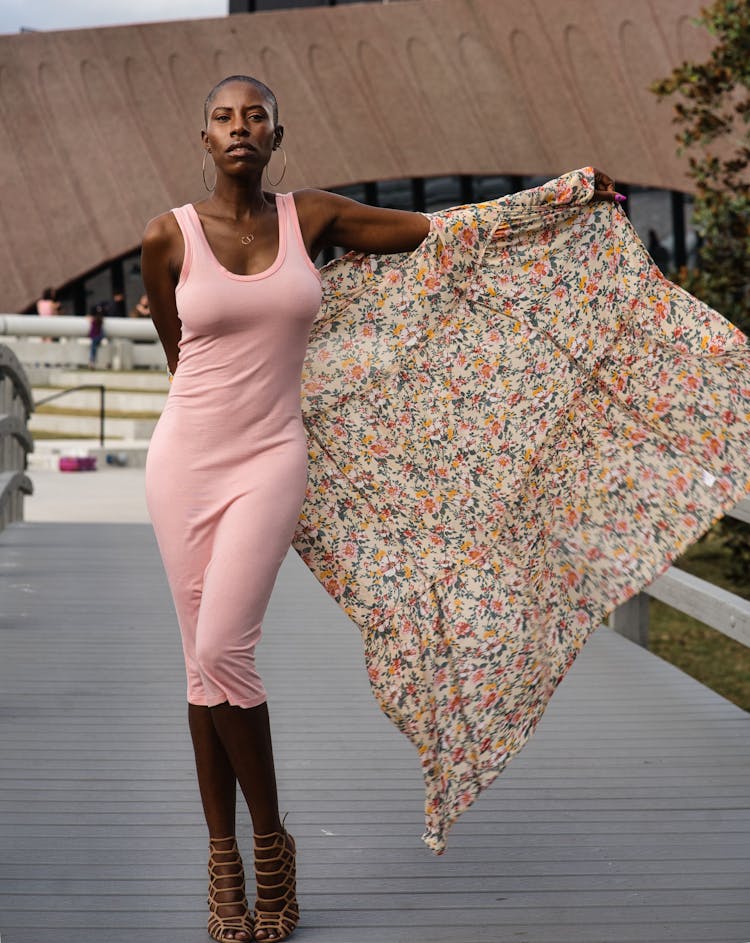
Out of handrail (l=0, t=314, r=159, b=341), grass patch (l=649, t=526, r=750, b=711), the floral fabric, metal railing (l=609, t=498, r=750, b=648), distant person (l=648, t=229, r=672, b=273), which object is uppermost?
the floral fabric

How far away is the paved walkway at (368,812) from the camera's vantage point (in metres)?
3.62

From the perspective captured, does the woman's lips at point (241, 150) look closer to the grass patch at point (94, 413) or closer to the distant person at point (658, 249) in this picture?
the grass patch at point (94, 413)

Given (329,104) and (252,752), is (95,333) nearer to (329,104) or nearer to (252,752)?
(329,104)

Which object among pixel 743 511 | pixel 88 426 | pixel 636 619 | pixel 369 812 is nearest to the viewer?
pixel 369 812

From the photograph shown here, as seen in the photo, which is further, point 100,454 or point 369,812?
point 100,454

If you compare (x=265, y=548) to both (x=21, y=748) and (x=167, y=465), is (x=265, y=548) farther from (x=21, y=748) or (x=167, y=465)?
(x=21, y=748)

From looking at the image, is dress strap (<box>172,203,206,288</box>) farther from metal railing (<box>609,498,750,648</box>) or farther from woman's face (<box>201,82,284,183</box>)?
metal railing (<box>609,498,750,648</box>)

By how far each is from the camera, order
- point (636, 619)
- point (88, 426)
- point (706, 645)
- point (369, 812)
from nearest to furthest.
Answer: point (369, 812), point (636, 619), point (706, 645), point (88, 426)

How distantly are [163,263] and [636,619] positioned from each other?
4.81 m

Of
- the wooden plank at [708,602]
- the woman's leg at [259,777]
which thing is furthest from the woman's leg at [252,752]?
the wooden plank at [708,602]

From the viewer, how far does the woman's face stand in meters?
3.43

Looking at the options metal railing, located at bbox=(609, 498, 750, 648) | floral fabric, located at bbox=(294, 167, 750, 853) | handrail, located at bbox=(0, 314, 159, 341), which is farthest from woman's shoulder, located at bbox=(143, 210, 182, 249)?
handrail, located at bbox=(0, 314, 159, 341)

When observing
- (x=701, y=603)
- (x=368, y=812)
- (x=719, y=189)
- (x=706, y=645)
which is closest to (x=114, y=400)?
(x=706, y=645)

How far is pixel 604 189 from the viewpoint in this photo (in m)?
4.21
